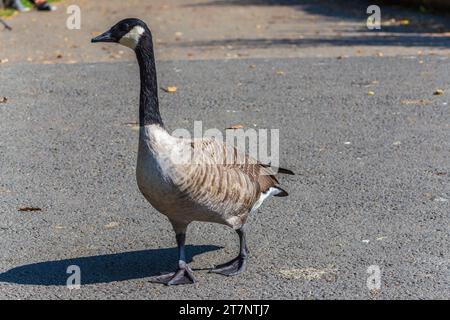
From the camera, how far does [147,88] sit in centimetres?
531

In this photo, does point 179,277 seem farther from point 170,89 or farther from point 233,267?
point 170,89

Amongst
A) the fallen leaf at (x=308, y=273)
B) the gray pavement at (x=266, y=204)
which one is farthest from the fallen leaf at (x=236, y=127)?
the fallen leaf at (x=308, y=273)

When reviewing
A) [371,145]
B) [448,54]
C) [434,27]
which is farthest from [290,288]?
[434,27]

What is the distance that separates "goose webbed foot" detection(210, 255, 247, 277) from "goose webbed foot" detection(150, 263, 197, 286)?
7.1 inches

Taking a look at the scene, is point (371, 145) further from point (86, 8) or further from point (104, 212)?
point (86, 8)

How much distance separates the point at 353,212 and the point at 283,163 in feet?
4.62

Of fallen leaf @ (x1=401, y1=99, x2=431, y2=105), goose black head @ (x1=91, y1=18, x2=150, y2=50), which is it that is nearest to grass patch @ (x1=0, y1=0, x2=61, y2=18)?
fallen leaf @ (x1=401, y1=99, x2=431, y2=105)

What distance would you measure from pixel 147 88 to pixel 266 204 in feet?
6.26

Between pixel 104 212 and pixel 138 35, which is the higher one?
pixel 138 35

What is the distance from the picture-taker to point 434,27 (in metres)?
16.5

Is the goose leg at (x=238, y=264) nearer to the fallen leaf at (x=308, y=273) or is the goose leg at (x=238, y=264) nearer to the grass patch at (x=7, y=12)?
the fallen leaf at (x=308, y=273)

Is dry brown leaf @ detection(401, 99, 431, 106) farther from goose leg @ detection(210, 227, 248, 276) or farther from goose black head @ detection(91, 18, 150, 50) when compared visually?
goose black head @ detection(91, 18, 150, 50)

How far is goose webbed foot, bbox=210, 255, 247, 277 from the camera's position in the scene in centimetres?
553

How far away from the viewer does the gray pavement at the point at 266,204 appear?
18.0 ft
